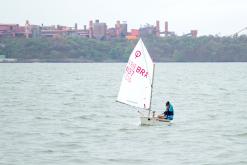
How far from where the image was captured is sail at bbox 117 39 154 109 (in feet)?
121

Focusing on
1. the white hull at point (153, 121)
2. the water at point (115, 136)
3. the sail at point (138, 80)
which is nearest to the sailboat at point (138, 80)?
the sail at point (138, 80)

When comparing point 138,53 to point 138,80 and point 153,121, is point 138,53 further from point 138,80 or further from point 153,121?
point 153,121

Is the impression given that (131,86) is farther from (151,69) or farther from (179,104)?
(179,104)

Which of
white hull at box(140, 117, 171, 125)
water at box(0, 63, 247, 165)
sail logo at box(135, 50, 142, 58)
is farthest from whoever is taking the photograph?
sail logo at box(135, 50, 142, 58)

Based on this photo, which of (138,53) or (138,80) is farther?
(138,80)

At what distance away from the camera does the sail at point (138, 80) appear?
36.9 m

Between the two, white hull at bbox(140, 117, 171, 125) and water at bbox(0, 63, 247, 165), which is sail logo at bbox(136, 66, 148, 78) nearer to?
white hull at bbox(140, 117, 171, 125)

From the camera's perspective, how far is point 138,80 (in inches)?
1465

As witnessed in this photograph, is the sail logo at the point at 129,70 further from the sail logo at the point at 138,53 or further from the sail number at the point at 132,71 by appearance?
the sail logo at the point at 138,53

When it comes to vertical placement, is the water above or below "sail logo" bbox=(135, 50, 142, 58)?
below

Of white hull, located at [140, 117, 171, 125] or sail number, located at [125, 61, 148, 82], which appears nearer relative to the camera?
white hull, located at [140, 117, 171, 125]

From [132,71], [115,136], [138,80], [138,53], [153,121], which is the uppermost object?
[138,53]

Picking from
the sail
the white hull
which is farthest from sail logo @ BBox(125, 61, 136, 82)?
the white hull

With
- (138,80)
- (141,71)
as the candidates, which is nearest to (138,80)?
(138,80)
